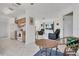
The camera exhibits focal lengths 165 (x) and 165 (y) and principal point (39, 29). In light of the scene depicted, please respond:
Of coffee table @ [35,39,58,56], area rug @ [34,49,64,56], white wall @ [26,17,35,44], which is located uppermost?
white wall @ [26,17,35,44]

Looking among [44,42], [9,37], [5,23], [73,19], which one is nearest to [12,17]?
[5,23]

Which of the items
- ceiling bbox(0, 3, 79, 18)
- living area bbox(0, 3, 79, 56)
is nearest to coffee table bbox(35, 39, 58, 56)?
living area bbox(0, 3, 79, 56)

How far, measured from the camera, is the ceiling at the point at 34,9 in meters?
2.84

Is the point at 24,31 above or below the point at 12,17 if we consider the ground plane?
below

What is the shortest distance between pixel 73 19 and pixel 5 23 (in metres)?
1.17

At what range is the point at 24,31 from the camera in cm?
289

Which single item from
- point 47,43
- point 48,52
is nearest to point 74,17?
point 47,43

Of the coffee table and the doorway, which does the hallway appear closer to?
the coffee table

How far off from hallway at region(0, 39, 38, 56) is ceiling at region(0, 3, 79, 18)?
49cm

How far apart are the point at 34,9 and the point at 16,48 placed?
75cm

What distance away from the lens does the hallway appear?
286cm

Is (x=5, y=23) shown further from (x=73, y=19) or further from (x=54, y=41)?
(x=73, y=19)

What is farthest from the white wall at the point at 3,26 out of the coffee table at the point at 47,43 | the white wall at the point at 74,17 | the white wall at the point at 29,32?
the white wall at the point at 74,17

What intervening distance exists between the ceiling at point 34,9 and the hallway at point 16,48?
0.49 m
